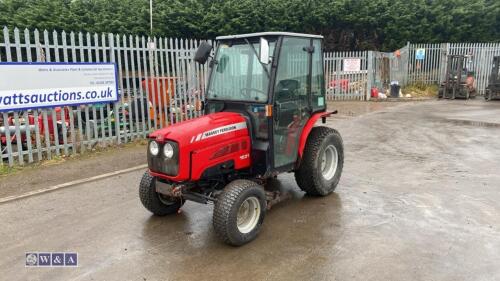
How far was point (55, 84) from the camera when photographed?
24.1 feet

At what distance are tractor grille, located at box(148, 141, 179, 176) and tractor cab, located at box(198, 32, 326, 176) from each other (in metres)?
1.02

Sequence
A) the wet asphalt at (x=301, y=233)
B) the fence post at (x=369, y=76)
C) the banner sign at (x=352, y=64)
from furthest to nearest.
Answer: the banner sign at (x=352, y=64) < the fence post at (x=369, y=76) < the wet asphalt at (x=301, y=233)

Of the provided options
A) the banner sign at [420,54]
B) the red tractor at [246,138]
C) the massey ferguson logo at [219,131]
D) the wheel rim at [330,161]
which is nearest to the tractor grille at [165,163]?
the red tractor at [246,138]

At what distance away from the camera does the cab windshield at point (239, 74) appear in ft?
15.3

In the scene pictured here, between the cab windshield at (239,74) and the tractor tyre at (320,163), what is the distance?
1.18 m

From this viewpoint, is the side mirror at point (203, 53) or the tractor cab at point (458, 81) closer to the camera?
the side mirror at point (203, 53)

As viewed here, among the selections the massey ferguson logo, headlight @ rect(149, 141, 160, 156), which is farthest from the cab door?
headlight @ rect(149, 141, 160, 156)

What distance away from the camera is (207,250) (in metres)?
4.05

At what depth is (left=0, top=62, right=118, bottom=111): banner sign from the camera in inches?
264

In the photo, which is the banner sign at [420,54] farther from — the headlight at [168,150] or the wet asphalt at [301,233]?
the headlight at [168,150]

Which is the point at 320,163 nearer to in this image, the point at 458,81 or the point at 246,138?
the point at 246,138

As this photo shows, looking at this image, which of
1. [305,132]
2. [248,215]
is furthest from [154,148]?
[305,132]

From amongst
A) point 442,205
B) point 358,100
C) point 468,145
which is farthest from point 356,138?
point 358,100

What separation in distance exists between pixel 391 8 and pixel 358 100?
26.8 ft
